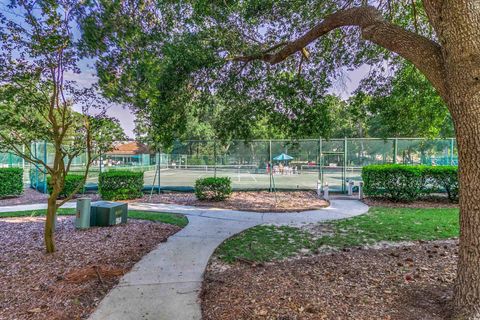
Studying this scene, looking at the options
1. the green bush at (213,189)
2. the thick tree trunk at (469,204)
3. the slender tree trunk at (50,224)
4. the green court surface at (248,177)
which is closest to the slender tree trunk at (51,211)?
the slender tree trunk at (50,224)

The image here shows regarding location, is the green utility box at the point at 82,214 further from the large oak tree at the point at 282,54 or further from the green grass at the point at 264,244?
the green grass at the point at 264,244

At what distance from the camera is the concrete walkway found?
108 inches

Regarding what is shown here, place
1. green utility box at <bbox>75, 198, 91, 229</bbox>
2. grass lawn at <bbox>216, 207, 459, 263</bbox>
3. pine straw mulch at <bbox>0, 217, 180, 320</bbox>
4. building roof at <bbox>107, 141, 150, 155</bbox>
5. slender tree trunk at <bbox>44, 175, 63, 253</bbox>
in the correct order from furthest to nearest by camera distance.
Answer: green utility box at <bbox>75, 198, 91, 229</bbox>
building roof at <bbox>107, 141, 150, 155</bbox>
grass lawn at <bbox>216, 207, 459, 263</bbox>
slender tree trunk at <bbox>44, 175, 63, 253</bbox>
pine straw mulch at <bbox>0, 217, 180, 320</bbox>

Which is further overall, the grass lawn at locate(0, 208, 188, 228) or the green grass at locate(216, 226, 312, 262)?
the grass lawn at locate(0, 208, 188, 228)

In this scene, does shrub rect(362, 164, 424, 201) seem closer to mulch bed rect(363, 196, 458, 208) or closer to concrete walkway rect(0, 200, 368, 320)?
mulch bed rect(363, 196, 458, 208)

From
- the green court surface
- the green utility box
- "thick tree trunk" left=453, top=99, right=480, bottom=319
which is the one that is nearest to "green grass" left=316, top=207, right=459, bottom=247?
"thick tree trunk" left=453, top=99, right=480, bottom=319

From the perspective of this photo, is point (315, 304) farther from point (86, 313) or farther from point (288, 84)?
point (288, 84)

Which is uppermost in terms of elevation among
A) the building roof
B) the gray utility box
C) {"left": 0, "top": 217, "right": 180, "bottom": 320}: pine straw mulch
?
the building roof

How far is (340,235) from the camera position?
217 inches

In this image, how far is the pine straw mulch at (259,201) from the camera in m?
8.68

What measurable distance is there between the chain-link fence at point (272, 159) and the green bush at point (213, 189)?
2194 millimetres

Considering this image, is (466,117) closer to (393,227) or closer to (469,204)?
(469,204)

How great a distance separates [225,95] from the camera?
677 cm

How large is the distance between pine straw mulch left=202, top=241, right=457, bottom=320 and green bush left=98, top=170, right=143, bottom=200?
725 centimetres
